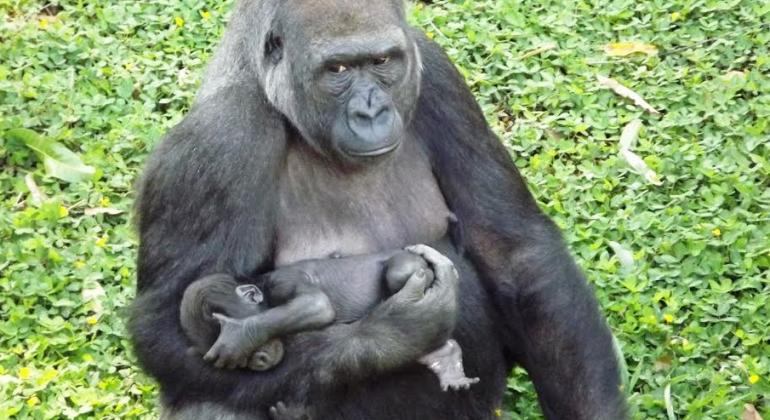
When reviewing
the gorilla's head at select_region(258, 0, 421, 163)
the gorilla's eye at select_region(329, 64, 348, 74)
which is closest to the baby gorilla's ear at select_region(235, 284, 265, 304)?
the gorilla's head at select_region(258, 0, 421, 163)

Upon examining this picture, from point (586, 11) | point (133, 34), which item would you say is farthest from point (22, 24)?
point (586, 11)

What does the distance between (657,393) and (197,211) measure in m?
2.01

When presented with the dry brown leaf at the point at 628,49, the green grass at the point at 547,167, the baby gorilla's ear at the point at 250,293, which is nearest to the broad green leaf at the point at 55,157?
the green grass at the point at 547,167

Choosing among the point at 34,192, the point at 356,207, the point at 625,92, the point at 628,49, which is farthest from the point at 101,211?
the point at 628,49

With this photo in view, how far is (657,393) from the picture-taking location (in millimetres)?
6039

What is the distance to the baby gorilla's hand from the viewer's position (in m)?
5.12

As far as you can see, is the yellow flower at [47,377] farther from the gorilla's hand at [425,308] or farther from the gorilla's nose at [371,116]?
the gorilla's nose at [371,116]

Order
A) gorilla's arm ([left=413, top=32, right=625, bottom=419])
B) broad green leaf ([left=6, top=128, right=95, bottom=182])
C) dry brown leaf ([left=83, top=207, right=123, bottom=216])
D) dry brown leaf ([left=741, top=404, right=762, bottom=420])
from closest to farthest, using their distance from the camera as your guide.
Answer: gorilla's arm ([left=413, top=32, right=625, bottom=419]), dry brown leaf ([left=741, top=404, right=762, bottom=420]), dry brown leaf ([left=83, top=207, right=123, bottom=216]), broad green leaf ([left=6, top=128, right=95, bottom=182])

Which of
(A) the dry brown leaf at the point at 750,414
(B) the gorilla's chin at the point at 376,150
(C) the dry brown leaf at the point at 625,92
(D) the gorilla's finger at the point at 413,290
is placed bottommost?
(A) the dry brown leaf at the point at 750,414

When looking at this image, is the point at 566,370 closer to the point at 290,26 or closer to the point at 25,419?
the point at 290,26

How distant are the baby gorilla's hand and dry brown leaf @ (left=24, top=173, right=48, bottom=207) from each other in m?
2.21

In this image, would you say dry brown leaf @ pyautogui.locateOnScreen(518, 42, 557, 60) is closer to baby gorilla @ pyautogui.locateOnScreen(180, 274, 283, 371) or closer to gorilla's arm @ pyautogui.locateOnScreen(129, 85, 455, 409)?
gorilla's arm @ pyautogui.locateOnScreen(129, 85, 455, 409)

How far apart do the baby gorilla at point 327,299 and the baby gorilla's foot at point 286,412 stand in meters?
0.20

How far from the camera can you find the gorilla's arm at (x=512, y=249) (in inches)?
224
